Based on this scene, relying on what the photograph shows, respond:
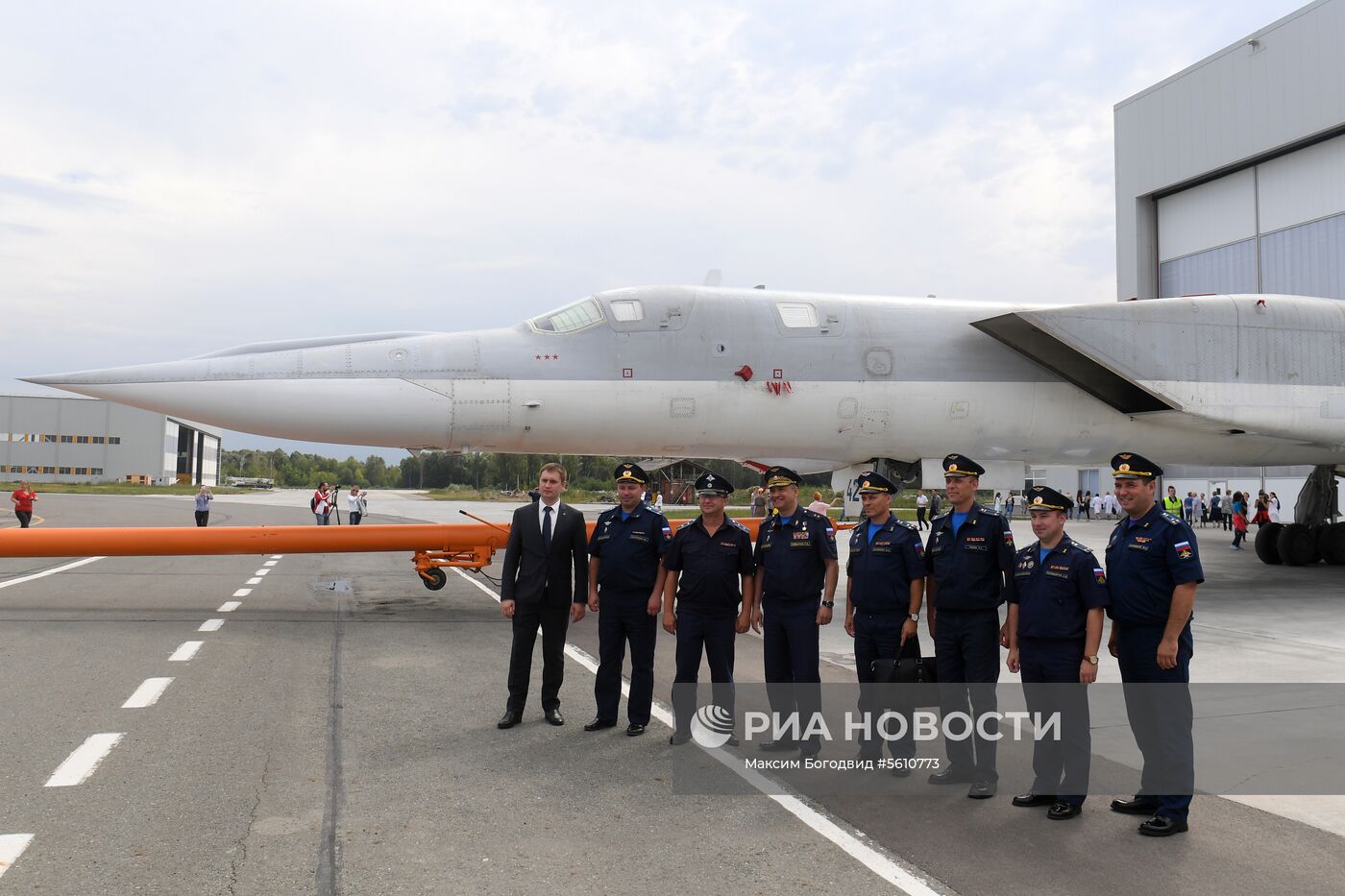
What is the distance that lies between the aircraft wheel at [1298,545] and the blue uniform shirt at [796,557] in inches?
573

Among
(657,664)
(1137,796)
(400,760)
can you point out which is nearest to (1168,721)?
(1137,796)

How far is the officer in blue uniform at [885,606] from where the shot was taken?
4.88 m

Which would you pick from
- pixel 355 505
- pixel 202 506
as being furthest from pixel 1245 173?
pixel 202 506

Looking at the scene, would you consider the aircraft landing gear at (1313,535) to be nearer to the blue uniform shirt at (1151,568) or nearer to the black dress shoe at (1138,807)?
the blue uniform shirt at (1151,568)

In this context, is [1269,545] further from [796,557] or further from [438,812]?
Result: [438,812]

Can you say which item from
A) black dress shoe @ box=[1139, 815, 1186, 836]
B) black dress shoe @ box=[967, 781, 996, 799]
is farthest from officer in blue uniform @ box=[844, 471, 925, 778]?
black dress shoe @ box=[1139, 815, 1186, 836]

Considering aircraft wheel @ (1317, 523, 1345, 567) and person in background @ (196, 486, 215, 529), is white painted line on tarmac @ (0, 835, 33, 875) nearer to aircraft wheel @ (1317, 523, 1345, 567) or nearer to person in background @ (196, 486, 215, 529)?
aircraft wheel @ (1317, 523, 1345, 567)

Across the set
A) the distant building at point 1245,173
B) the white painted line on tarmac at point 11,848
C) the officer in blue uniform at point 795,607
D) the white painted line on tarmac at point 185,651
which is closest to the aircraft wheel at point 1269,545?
the distant building at point 1245,173

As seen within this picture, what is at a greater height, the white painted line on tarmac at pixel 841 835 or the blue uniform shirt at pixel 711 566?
the blue uniform shirt at pixel 711 566

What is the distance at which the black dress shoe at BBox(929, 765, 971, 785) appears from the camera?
181 inches

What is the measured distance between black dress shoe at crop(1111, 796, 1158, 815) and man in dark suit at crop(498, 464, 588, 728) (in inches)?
120

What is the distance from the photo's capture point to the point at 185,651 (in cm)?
775

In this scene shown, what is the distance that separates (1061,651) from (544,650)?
9.71 feet

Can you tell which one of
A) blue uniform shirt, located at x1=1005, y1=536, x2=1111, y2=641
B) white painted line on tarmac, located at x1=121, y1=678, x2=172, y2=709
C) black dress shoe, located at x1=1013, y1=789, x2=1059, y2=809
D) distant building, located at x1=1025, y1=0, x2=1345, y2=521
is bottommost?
black dress shoe, located at x1=1013, y1=789, x2=1059, y2=809
